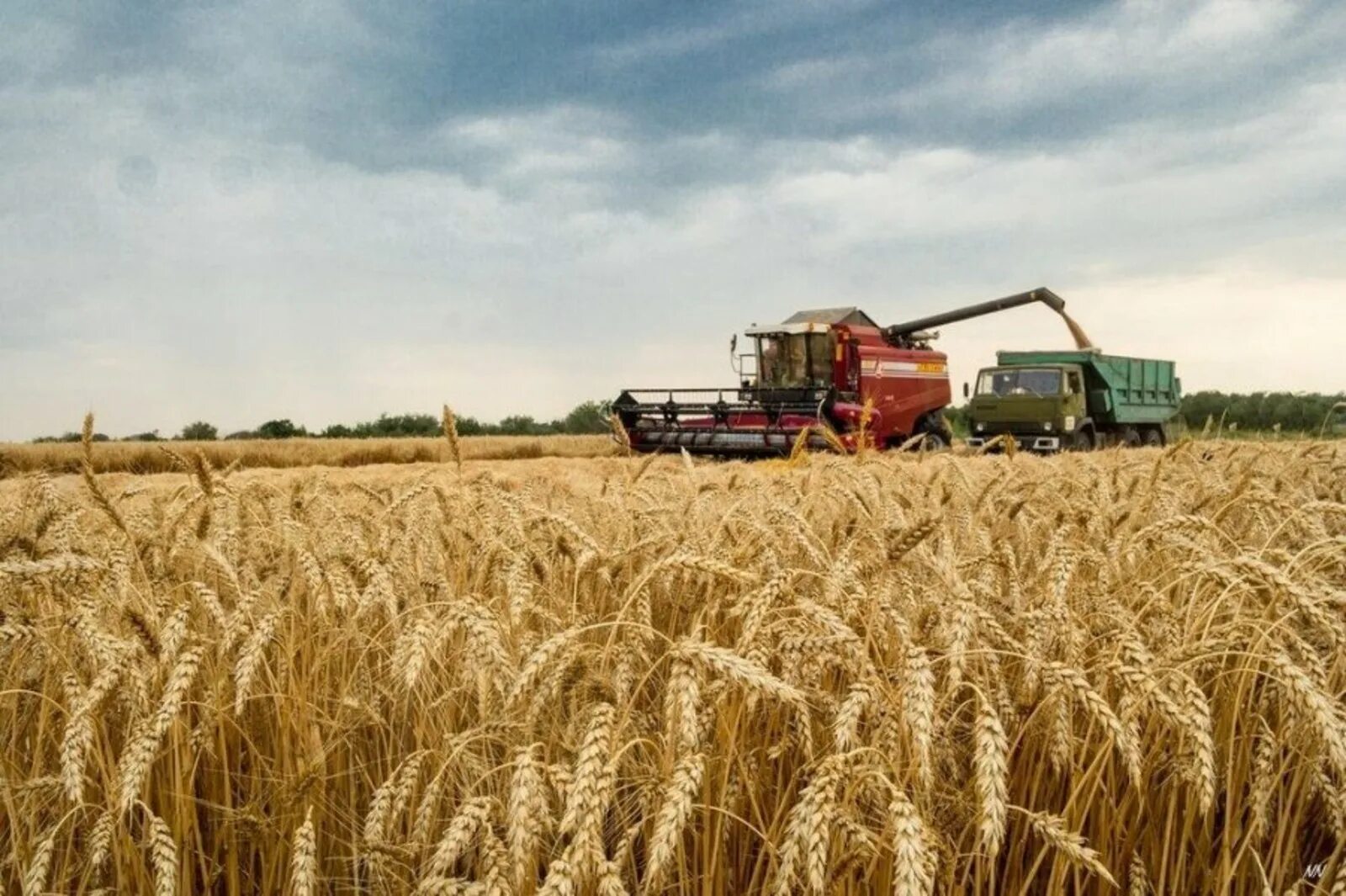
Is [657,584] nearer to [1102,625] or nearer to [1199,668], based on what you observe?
[1102,625]

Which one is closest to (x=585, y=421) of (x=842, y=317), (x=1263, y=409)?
(x=842, y=317)

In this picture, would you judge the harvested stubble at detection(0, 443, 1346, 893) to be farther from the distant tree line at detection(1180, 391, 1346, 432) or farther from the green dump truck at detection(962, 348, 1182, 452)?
the distant tree line at detection(1180, 391, 1346, 432)

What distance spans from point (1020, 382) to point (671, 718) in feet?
81.8

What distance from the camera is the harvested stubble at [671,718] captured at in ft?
5.49

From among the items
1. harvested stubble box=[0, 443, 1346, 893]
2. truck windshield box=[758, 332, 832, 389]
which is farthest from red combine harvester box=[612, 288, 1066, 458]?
harvested stubble box=[0, 443, 1346, 893]

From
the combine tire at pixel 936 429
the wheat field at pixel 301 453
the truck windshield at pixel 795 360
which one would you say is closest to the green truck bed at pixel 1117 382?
the combine tire at pixel 936 429

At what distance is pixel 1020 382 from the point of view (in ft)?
82.4

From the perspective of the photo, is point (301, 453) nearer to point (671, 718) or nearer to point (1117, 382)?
point (1117, 382)

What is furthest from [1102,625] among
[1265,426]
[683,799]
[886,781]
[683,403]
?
[1265,426]

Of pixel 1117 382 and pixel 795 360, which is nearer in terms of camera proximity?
pixel 795 360

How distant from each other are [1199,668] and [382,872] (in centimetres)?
192

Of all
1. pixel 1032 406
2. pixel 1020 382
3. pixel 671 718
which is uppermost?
pixel 1020 382

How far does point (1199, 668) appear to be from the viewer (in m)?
2.59

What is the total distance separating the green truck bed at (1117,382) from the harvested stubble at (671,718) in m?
24.1
